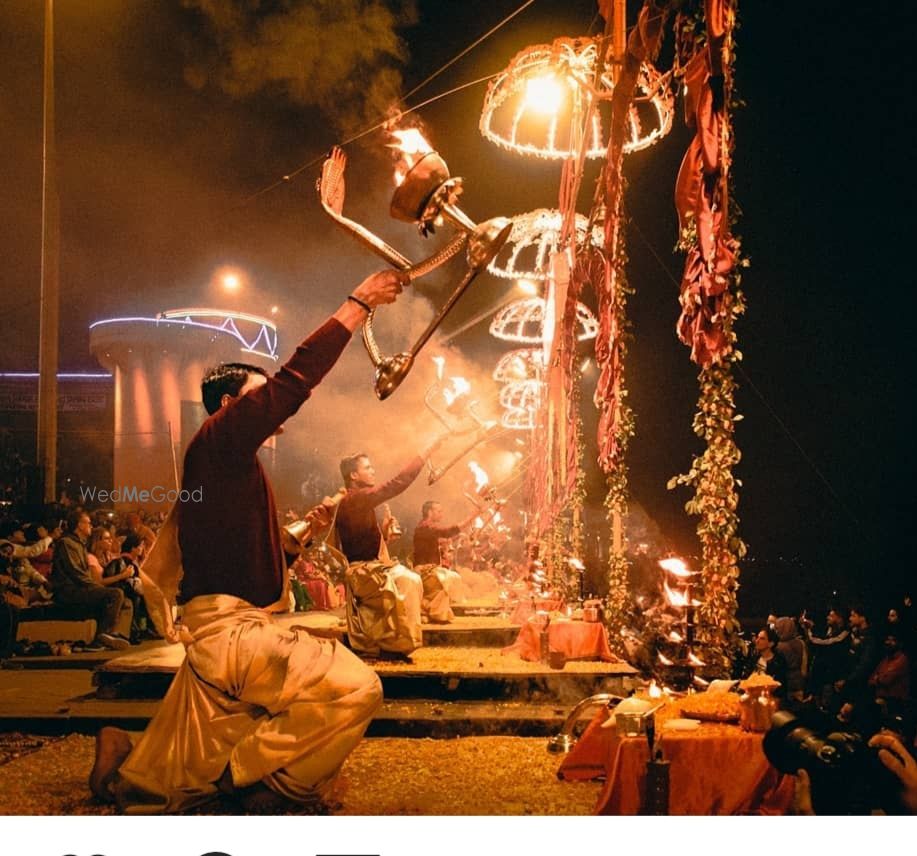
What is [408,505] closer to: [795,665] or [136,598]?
[136,598]

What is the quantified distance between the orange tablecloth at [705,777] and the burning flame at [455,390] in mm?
4344

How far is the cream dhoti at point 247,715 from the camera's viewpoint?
3.39m

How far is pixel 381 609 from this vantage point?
22.8 feet

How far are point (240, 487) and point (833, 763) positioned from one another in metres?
2.83

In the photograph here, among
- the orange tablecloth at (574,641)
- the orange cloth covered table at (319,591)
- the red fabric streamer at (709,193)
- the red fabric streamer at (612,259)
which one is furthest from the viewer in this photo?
the orange cloth covered table at (319,591)

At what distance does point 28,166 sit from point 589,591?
985 cm

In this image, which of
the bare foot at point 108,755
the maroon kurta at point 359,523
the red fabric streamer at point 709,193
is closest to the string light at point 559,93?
the red fabric streamer at point 709,193

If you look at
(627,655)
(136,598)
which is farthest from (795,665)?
(136,598)

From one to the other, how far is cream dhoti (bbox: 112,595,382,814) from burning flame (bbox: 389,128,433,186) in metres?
2.34

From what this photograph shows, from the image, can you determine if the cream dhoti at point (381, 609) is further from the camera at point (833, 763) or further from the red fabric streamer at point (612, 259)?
the camera at point (833, 763)

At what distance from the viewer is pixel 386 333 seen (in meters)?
17.0

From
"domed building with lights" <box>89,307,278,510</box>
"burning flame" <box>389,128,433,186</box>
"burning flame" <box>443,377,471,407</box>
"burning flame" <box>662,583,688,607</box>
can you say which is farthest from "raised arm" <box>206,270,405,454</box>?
"domed building with lights" <box>89,307,278,510</box>

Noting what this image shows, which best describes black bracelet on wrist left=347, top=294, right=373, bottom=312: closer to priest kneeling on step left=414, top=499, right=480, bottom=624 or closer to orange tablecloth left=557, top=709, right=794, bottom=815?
orange tablecloth left=557, top=709, right=794, bottom=815

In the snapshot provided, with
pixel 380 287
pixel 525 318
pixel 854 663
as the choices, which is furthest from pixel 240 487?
pixel 525 318
